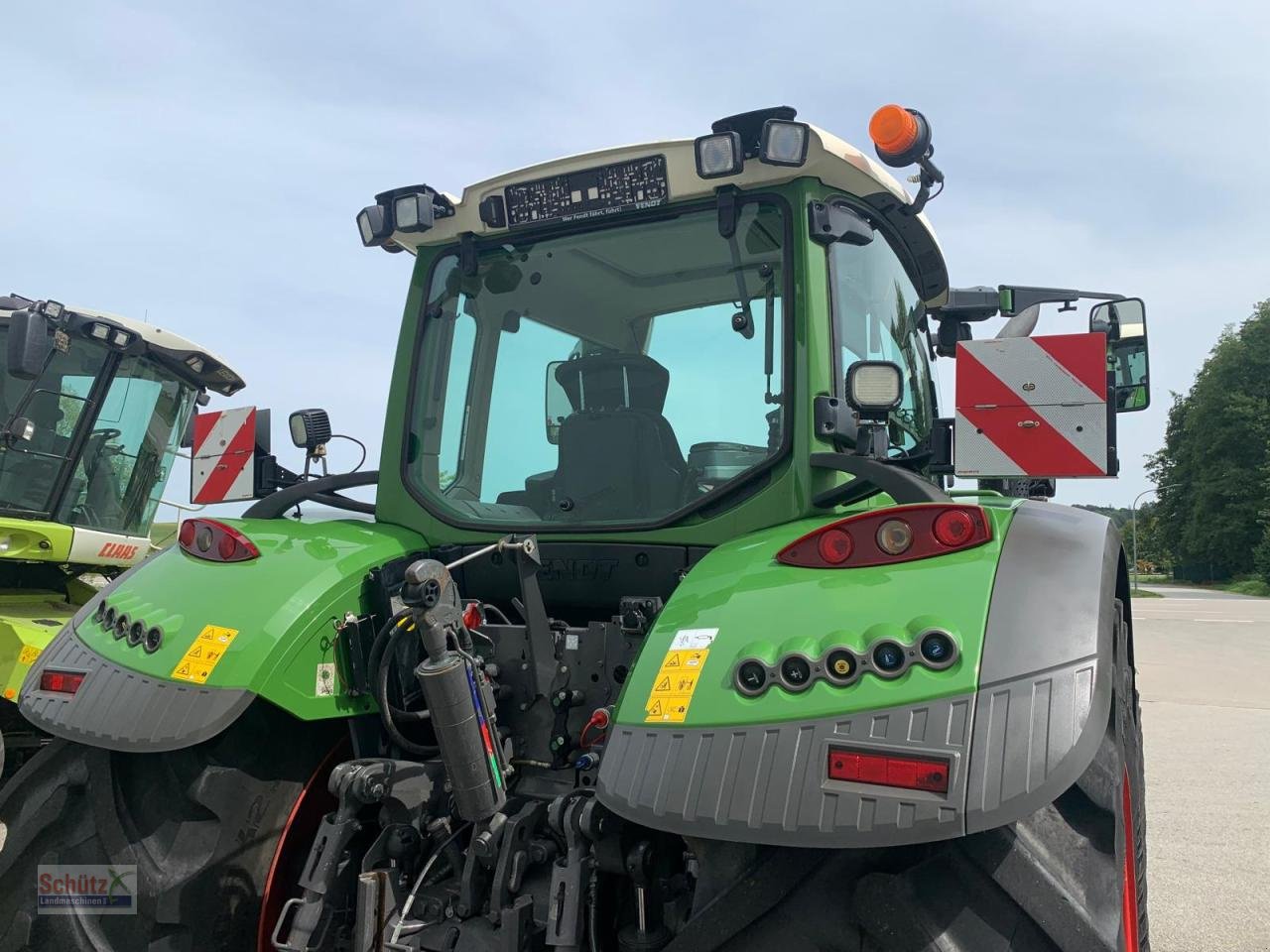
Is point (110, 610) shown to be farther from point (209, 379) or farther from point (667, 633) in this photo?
point (209, 379)

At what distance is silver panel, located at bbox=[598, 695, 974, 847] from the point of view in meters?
1.52

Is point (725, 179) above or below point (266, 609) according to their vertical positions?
above

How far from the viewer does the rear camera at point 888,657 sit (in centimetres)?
166

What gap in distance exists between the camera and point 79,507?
6746 mm

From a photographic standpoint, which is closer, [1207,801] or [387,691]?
[387,691]

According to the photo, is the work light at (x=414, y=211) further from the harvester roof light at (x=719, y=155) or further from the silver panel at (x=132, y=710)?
the silver panel at (x=132, y=710)

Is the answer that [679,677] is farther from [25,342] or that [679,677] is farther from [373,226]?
Result: [25,342]

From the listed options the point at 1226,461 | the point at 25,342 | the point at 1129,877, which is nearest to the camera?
the point at 1129,877

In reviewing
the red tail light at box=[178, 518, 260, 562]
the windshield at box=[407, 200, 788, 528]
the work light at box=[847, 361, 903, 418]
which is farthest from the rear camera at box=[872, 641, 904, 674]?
the red tail light at box=[178, 518, 260, 562]

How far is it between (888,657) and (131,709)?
1.71 metres

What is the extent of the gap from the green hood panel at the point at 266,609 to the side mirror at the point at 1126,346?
7.27ft

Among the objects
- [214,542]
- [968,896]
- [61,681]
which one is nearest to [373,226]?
[214,542]

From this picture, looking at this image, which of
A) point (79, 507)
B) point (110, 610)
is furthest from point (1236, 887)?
point (79, 507)

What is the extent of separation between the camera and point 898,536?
1.92m
